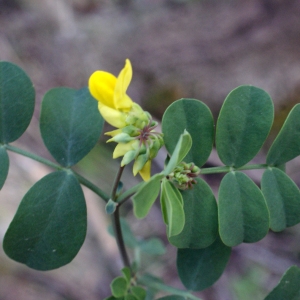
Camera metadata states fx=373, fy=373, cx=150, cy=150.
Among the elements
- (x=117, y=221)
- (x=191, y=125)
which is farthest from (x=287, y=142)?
(x=117, y=221)

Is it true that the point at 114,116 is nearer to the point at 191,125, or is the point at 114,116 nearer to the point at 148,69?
the point at 191,125

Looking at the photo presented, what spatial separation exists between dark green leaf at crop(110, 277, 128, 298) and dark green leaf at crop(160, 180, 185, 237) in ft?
1.18

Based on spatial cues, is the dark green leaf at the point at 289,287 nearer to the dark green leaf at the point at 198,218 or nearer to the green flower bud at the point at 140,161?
the dark green leaf at the point at 198,218

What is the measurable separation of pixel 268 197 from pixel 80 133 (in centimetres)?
53

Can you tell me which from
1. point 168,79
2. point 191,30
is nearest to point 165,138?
point 168,79

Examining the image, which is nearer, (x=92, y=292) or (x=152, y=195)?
(x=152, y=195)

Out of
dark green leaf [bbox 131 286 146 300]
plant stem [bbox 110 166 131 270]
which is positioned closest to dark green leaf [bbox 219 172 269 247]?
plant stem [bbox 110 166 131 270]

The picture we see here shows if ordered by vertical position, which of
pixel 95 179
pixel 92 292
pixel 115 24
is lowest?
pixel 92 292

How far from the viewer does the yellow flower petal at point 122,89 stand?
0.80 meters

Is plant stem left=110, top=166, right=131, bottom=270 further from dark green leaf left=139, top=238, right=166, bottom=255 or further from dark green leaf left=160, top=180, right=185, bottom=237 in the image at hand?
Answer: dark green leaf left=139, top=238, right=166, bottom=255

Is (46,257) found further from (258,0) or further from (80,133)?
(258,0)

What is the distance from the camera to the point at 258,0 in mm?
2588

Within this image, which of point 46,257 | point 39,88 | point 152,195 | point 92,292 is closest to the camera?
point 152,195

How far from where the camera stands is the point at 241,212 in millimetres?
907
